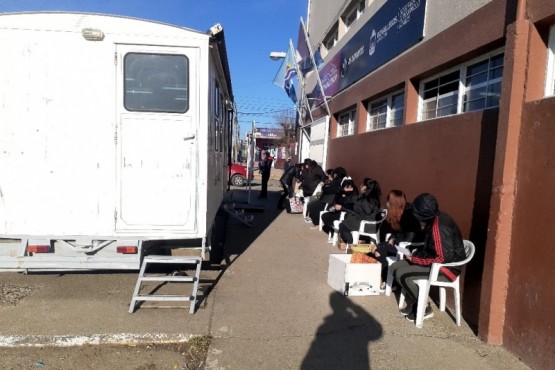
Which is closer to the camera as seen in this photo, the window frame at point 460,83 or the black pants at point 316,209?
the window frame at point 460,83

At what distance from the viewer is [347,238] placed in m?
6.59

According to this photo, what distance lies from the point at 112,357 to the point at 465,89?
4.76 metres

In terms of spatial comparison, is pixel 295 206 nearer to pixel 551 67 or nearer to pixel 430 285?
pixel 430 285

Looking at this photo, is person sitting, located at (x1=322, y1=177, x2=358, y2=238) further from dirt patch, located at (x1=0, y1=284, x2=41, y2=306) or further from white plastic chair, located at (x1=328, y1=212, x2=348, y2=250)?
dirt patch, located at (x1=0, y1=284, x2=41, y2=306)

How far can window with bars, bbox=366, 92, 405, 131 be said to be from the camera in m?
7.21

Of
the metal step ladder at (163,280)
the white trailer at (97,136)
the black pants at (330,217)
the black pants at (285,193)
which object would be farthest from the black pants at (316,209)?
the white trailer at (97,136)

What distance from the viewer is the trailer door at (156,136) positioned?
13.3 ft

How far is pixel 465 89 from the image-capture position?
5094 millimetres

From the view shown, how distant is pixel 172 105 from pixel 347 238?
3653mm

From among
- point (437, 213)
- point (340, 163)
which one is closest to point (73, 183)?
point (437, 213)

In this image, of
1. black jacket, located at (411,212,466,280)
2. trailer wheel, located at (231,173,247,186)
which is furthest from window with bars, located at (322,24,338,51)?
black jacket, located at (411,212,466,280)

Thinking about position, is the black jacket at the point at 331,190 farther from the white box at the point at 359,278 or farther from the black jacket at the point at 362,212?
the white box at the point at 359,278

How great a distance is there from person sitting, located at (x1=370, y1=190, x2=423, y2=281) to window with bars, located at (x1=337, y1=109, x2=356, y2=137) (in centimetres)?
473

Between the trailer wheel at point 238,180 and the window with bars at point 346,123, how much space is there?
32.1 ft
